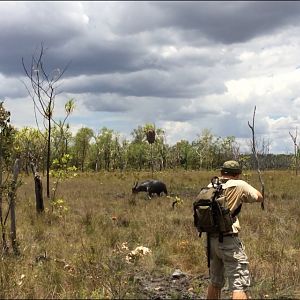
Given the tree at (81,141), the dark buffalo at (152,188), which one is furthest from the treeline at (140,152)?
the dark buffalo at (152,188)

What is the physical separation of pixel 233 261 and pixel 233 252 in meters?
0.10

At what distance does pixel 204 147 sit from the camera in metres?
82.5

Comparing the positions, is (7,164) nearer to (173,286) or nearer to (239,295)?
(173,286)

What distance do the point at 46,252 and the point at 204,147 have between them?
7562 cm

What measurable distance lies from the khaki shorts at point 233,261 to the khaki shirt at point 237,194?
0.17 m

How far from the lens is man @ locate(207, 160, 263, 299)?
4.92 metres

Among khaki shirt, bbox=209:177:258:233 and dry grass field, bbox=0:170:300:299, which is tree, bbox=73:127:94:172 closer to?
dry grass field, bbox=0:170:300:299

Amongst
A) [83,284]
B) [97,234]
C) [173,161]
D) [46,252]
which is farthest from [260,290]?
[173,161]

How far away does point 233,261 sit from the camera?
495 cm

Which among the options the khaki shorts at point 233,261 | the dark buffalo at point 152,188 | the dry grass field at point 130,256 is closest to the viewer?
the khaki shorts at point 233,261

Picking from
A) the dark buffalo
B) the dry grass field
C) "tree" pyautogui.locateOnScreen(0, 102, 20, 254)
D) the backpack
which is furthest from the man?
the dark buffalo

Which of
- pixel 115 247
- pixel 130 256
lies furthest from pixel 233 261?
pixel 115 247

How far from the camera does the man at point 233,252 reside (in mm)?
4918

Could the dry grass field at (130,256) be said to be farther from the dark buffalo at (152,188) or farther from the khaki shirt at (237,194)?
the dark buffalo at (152,188)
